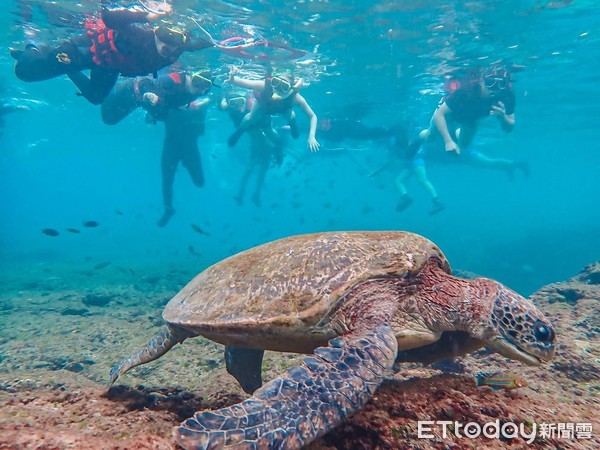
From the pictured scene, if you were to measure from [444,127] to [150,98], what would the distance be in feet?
35.1

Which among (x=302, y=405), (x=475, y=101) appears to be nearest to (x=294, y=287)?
(x=302, y=405)

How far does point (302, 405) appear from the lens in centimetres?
169

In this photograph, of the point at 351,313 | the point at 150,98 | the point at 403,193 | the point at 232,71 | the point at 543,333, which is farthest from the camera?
the point at 403,193

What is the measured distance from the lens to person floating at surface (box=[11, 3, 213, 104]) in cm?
759

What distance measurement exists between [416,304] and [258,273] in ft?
4.45

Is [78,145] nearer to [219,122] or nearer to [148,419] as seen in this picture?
[219,122]

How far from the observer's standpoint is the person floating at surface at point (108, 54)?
24.9 feet

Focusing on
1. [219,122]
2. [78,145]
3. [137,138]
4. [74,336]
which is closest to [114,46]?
[74,336]

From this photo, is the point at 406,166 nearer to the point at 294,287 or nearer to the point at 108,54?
the point at 108,54

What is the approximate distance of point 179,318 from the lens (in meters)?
2.92

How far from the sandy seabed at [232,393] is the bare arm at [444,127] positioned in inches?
246

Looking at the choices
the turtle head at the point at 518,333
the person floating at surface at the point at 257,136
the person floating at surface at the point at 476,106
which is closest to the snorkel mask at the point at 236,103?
the person floating at surface at the point at 257,136

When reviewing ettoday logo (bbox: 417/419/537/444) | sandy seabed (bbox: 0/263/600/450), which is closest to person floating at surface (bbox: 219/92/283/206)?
sandy seabed (bbox: 0/263/600/450)

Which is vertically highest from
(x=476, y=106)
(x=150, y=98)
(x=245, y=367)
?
(x=476, y=106)
